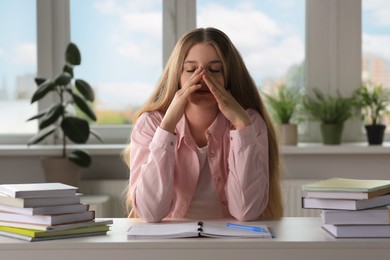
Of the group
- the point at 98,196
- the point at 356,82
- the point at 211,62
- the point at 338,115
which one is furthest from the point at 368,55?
the point at 211,62

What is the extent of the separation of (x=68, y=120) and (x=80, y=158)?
204 millimetres

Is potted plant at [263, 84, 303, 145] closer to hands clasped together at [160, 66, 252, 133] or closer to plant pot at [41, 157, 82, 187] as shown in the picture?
plant pot at [41, 157, 82, 187]

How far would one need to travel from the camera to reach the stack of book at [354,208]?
5.62 feet

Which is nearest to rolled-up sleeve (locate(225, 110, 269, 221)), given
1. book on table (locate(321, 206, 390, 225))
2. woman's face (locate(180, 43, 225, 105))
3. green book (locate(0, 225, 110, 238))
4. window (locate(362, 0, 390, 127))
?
woman's face (locate(180, 43, 225, 105))

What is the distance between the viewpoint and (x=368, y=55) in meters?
3.99

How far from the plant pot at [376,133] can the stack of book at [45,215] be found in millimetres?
2310

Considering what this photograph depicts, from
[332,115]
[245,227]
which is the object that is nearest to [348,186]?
[245,227]

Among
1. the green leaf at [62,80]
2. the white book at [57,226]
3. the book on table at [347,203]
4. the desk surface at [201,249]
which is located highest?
the green leaf at [62,80]

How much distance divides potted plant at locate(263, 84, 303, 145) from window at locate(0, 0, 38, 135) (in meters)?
1.35

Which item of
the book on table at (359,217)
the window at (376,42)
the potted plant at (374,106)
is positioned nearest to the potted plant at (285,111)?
the potted plant at (374,106)

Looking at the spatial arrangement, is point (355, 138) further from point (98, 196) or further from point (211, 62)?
point (211, 62)

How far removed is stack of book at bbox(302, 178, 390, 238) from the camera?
5.62 feet

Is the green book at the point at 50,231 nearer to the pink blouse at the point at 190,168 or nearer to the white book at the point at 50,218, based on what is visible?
the white book at the point at 50,218

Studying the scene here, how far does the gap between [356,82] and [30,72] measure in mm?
1833
